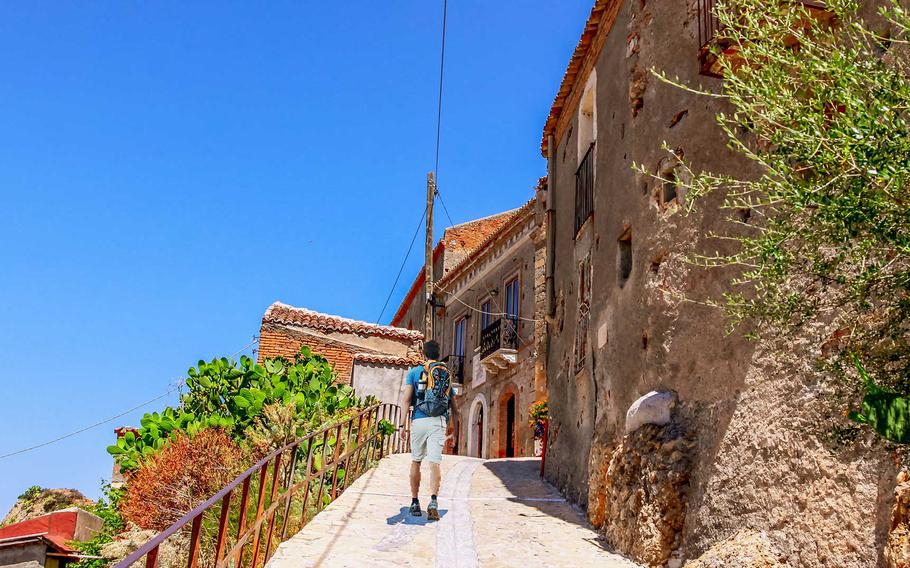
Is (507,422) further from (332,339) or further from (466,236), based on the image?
(466,236)

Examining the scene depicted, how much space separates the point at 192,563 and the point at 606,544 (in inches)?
220

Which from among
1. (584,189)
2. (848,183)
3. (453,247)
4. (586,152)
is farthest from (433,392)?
(453,247)

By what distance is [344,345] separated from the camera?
23.5m

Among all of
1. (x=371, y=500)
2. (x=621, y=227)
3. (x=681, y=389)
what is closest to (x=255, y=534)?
(x=371, y=500)

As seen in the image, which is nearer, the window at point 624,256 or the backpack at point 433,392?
the backpack at point 433,392

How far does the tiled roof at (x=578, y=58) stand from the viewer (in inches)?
555

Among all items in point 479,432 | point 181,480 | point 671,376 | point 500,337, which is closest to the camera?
point 671,376

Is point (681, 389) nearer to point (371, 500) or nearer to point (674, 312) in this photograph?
point (674, 312)

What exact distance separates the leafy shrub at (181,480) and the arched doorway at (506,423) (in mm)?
15702

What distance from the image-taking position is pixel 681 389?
926cm

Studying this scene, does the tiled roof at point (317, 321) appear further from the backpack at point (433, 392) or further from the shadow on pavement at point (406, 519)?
the backpack at point (433, 392)

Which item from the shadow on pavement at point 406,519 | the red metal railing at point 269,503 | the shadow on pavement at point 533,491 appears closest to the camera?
the red metal railing at point 269,503

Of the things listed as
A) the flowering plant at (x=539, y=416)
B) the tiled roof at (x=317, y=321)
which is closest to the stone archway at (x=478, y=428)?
the tiled roof at (x=317, y=321)

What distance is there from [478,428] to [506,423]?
2.80 m
